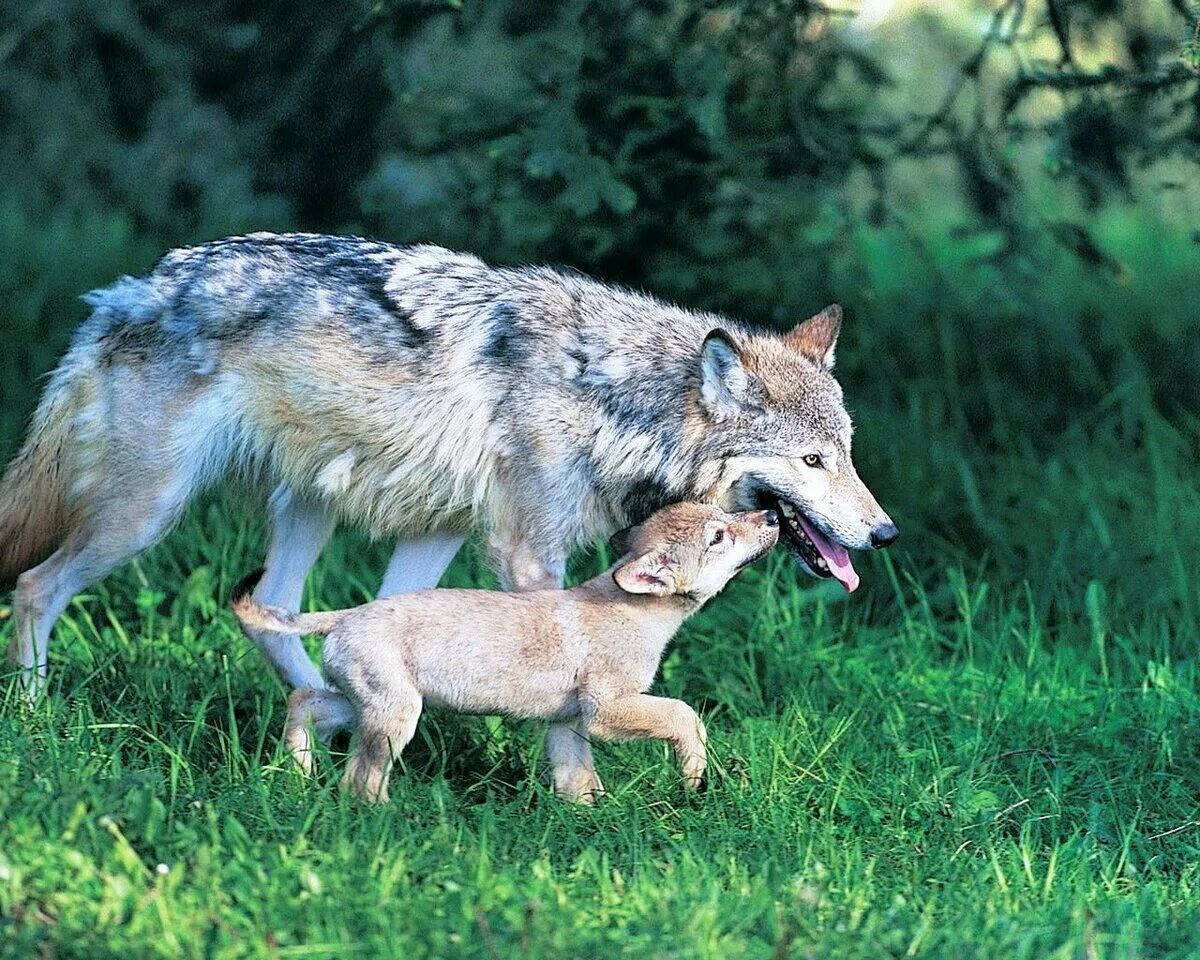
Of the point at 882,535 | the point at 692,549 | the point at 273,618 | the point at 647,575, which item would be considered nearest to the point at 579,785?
the point at 647,575

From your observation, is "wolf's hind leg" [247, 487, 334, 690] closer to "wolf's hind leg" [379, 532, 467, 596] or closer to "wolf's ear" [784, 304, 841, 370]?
"wolf's hind leg" [379, 532, 467, 596]

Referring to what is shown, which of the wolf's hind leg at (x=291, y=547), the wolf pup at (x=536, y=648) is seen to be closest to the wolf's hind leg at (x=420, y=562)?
the wolf's hind leg at (x=291, y=547)

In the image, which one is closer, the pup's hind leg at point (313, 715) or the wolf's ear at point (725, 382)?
the pup's hind leg at point (313, 715)

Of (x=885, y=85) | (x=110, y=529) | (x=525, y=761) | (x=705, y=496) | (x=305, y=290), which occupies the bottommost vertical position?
(x=525, y=761)

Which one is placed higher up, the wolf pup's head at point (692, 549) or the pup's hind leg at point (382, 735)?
the wolf pup's head at point (692, 549)

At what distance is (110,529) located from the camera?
5.09m

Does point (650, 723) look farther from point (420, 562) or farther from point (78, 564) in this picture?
point (78, 564)

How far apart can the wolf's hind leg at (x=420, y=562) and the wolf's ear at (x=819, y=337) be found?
1.35m

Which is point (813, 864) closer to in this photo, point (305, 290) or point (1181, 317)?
point (305, 290)

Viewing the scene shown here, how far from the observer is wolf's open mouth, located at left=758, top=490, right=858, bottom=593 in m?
4.83

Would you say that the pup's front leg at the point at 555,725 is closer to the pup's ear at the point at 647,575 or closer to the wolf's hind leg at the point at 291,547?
the pup's ear at the point at 647,575

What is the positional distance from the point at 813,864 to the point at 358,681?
4.28ft

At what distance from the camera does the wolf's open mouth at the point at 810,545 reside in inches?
190

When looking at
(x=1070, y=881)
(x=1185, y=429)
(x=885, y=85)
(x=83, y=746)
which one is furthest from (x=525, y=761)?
(x=1185, y=429)
